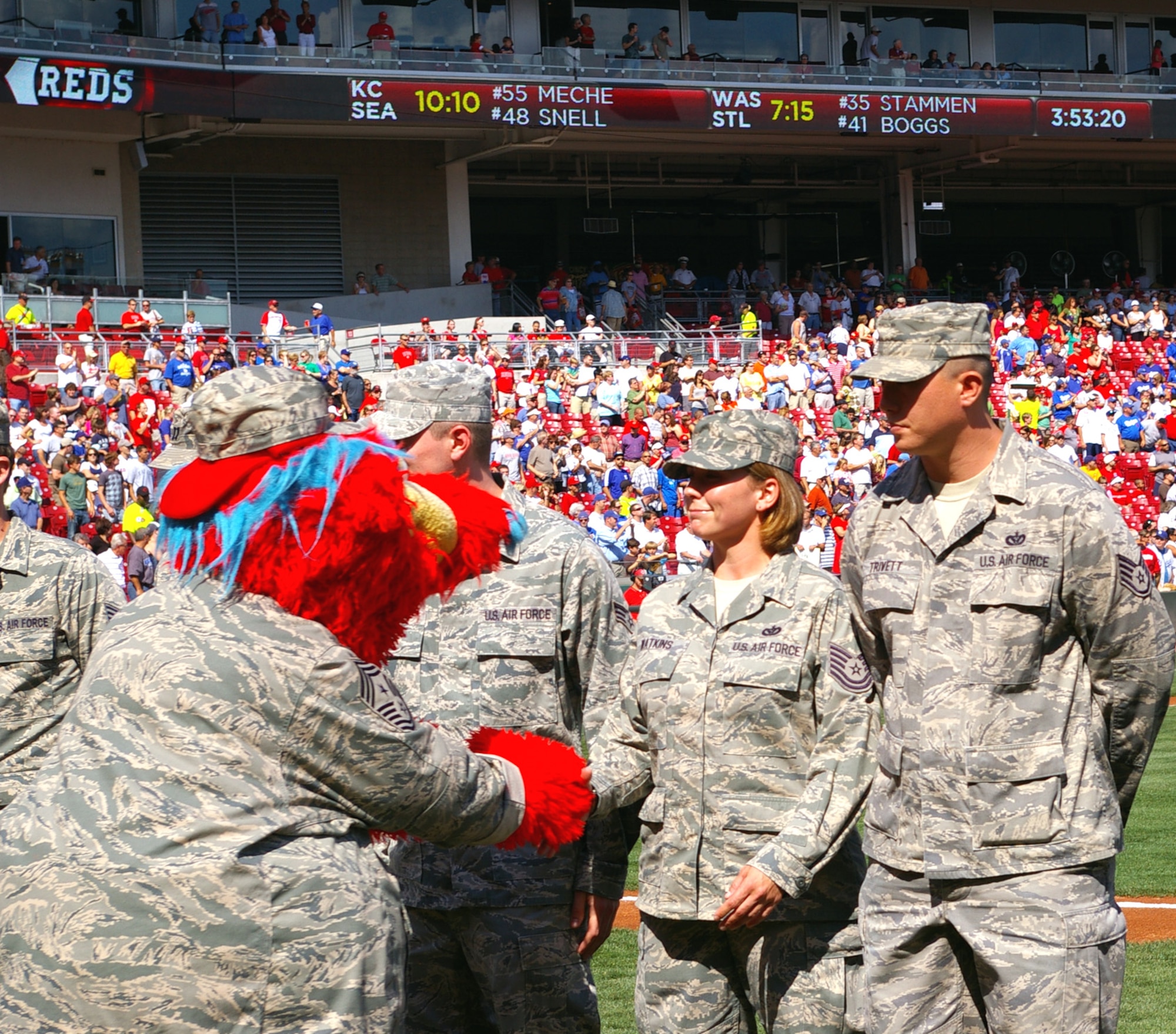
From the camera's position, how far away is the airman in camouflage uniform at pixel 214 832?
255cm

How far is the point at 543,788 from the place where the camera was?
312 centimetres

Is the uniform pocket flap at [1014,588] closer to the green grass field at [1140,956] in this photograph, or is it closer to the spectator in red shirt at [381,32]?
the green grass field at [1140,956]

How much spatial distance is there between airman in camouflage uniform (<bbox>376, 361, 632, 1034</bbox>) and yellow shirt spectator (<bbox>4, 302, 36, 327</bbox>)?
1970 centimetres

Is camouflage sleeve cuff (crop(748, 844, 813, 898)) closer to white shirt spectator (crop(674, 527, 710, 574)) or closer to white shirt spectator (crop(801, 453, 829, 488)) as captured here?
white shirt spectator (crop(674, 527, 710, 574))

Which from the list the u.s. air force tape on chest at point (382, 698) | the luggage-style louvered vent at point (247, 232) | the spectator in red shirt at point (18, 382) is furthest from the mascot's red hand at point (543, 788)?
the luggage-style louvered vent at point (247, 232)

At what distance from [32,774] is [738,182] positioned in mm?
33622

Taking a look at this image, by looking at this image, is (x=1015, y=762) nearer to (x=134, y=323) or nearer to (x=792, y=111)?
(x=134, y=323)

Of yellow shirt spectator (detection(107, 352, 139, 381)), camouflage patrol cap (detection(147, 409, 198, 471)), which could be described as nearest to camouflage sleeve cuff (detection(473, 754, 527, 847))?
camouflage patrol cap (detection(147, 409, 198, 471))

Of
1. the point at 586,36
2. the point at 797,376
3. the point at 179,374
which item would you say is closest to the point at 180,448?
the point at 179,374

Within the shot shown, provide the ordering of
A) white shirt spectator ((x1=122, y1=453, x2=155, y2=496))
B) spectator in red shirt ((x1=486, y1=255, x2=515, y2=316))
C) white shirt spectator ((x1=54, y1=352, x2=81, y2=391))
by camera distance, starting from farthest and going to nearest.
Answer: spectator in red shirt ((x1=486, y1=255, x2=515, y2=316)), white shirt spectator ((x1=54, y1=352, x2=81, y2=391)), white shirt spectator ((x1=122, y1=453, x2=155, y2=496))

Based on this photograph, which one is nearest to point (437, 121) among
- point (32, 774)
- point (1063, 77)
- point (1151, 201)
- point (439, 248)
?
point (439, 248)

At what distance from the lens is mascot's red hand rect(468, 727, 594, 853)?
10.2 ft

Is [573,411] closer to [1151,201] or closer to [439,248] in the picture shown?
[439,248]

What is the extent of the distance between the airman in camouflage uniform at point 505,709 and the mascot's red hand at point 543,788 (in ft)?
2.55
